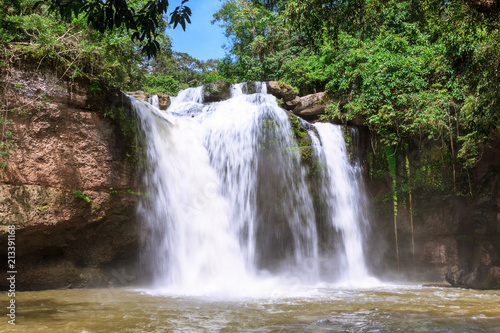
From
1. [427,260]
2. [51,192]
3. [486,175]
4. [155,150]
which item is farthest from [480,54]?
[51,192]

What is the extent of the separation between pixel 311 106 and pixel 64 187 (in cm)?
947

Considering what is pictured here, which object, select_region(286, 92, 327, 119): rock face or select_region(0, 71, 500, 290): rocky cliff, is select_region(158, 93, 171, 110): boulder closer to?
select_region(286, 92, 327, 119): rock face

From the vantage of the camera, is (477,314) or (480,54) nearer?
(477,314)

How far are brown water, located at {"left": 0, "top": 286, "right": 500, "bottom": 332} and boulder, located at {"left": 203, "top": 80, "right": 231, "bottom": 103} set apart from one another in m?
9.86

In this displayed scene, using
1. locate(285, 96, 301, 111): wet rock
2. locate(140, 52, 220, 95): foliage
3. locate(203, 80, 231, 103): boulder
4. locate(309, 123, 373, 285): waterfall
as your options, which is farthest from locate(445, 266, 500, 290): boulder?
locate(140, 52, 220, 95): foliage

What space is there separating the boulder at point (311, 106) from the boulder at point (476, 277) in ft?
23.5

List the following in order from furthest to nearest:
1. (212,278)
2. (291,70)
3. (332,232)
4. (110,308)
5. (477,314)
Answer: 1. (291,70)
2. (332,232)
3. (212,278)
4. (110,308)
5. (477,314)

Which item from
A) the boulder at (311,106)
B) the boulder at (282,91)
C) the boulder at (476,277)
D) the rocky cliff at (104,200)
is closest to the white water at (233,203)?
the rocky cliff at (104,200)

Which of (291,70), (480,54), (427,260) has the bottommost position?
(427,260)

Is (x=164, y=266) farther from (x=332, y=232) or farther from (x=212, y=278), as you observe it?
(x=332, y=232)

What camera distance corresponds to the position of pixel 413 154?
12031 millimetres

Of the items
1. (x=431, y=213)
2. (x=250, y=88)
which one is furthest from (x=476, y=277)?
(x=250, y=88)

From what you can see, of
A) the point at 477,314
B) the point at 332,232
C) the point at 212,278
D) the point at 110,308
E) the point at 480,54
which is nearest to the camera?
Answer: the point at 477,314

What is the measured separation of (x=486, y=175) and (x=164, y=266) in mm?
9530
